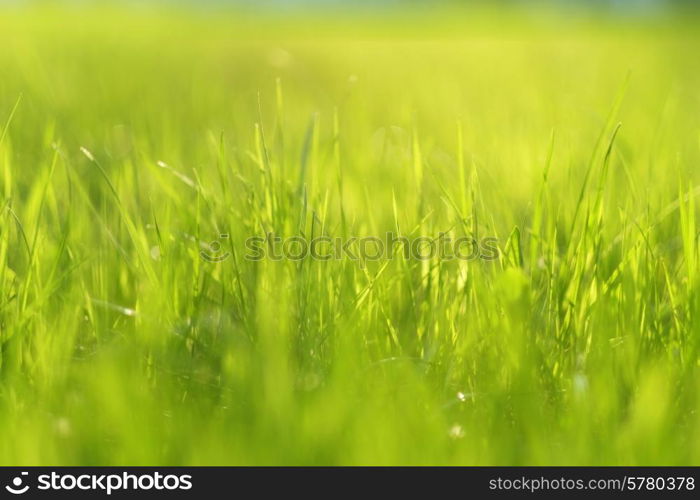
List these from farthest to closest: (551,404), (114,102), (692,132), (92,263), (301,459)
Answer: (114,102) → (692,132) → (92,263) → (551,404) → (301,459)

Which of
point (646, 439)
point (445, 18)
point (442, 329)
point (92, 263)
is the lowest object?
point (646, 439)

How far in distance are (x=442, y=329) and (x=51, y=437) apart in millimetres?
558

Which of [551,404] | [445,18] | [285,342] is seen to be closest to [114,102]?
[285,342]

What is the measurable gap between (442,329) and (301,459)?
0.36m

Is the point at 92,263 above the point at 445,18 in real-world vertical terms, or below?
below

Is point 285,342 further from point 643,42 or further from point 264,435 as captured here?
point 643,42

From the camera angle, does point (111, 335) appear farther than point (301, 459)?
Yes

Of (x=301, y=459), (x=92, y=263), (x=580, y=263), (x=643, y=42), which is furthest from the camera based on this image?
(x=643, y=42)

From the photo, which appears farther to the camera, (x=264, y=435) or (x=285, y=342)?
(x=285, y=342)

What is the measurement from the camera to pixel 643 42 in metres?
6.80

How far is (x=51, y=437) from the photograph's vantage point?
1.01 metres
